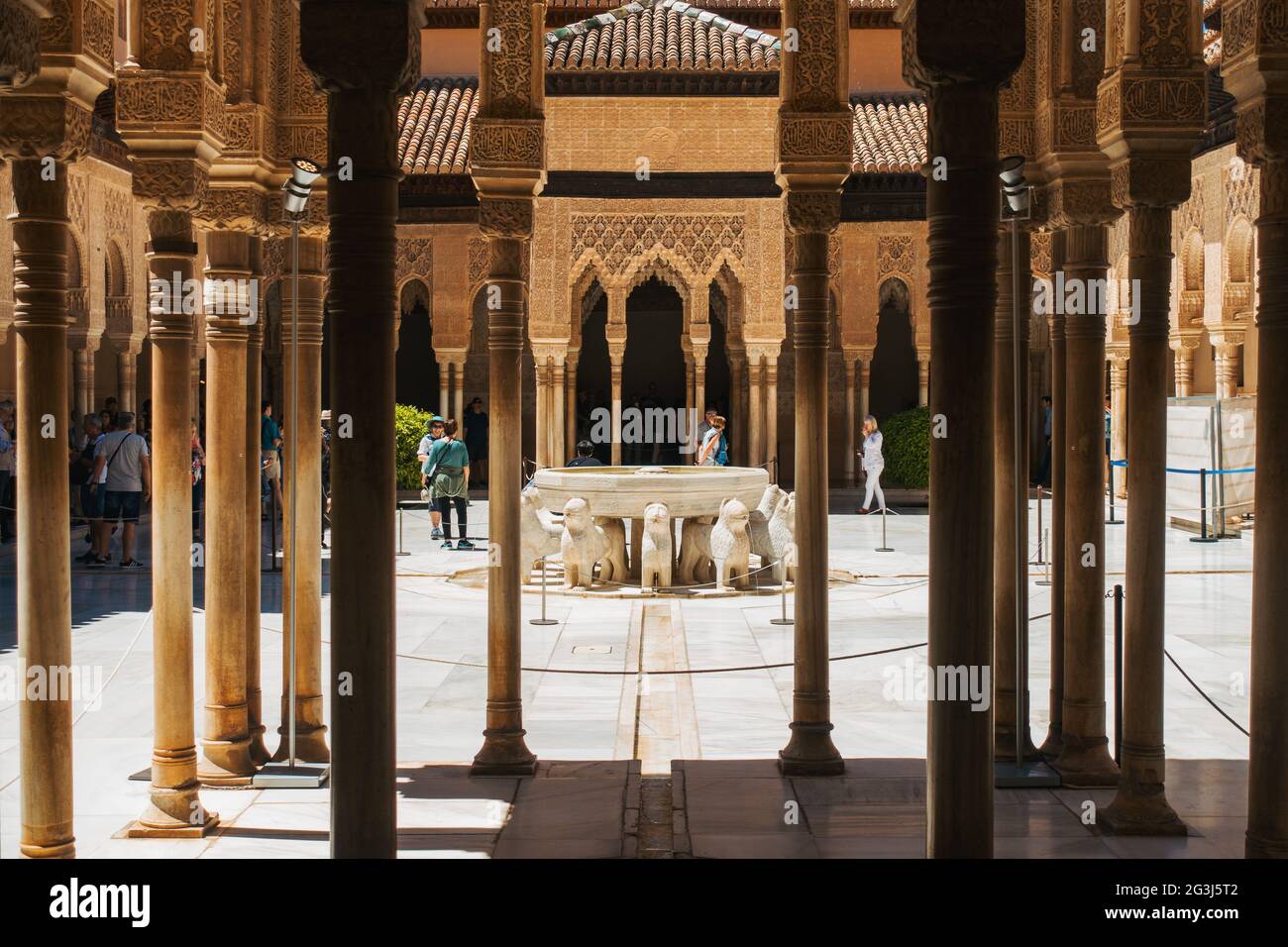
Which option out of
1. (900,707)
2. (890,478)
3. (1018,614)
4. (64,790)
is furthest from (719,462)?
(64,790)

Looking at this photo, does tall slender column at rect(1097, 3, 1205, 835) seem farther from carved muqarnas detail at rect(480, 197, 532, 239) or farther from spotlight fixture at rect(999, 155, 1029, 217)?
carved muqarnas detail at rect(480, 197, 532, 239)

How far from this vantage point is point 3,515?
1505 cm

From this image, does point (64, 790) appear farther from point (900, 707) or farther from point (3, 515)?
point (3, 515)

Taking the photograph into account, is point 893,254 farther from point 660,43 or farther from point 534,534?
point 534,534

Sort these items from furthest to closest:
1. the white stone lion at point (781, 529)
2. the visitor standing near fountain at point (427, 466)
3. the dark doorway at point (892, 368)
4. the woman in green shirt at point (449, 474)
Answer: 1. the dark doorway at point (892, 368)
2. the visitor standing near fountain at point (427, 466)
3. the woman in green shirt at point (449, 474)
4. the white stone lion at point (781, 529)

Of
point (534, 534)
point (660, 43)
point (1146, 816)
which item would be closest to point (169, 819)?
point (1146, 816)

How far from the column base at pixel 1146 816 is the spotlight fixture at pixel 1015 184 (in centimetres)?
233

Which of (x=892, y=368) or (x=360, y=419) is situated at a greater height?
(x=892, y=368)

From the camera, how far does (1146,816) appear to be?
4.63 metres

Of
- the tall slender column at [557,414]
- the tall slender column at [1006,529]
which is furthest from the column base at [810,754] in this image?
the tall slender column at [557,414]

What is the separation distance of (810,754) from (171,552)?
8.77 feet

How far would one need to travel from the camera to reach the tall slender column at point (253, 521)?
5.52 metres

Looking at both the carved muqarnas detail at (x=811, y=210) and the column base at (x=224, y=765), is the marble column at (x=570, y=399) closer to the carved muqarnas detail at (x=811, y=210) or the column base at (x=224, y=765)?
the carved muqarnas detail at (x=811, y=210)

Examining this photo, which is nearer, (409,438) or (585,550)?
(585,550)
